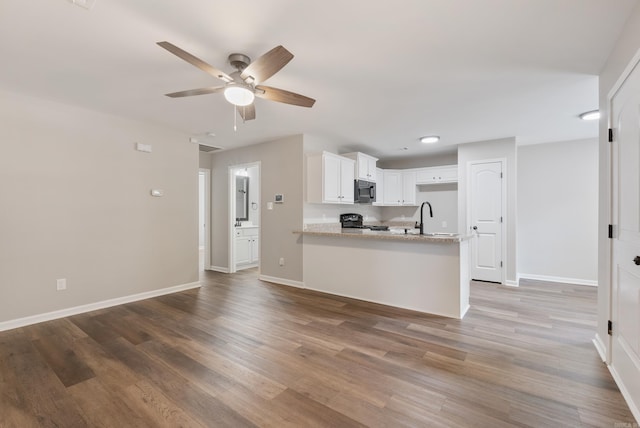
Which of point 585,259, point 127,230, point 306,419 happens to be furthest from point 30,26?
point 585,259

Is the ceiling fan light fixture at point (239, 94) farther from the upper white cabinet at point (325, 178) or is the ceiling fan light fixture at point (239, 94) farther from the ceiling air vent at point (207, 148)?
the ceiling air vent at point (207, 148)

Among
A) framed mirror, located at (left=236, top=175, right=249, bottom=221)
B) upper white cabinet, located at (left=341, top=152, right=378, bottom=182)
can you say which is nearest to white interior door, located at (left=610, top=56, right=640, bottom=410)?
upper white cabinet, located at (left=341, top=152, right=378, bottom=182)

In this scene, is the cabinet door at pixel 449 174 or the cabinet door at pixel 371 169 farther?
the cabinet door at pixel 449 174

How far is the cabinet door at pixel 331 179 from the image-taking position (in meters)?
4.54

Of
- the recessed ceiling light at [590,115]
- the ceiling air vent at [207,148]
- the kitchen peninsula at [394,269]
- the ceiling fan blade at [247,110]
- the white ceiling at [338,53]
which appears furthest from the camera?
the ceiling air vent at [207,148]

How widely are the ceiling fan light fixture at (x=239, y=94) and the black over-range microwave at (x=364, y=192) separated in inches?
129

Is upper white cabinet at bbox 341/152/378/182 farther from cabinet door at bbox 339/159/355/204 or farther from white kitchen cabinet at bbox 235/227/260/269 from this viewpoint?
white kitchen cabinet at bbox 235/227/260/269

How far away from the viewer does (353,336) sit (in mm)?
2781

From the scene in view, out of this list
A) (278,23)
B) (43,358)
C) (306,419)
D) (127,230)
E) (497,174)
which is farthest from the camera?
(497,174)

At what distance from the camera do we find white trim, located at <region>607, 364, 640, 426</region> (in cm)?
164

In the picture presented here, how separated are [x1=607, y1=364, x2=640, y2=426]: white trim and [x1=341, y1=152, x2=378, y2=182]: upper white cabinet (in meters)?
4.00

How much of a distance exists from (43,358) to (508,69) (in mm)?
4702

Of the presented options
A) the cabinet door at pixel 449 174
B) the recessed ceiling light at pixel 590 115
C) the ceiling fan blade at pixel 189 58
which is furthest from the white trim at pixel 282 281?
the recessed ceiling light at pixel 590 115

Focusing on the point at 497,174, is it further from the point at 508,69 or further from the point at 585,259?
the point at 508,69
